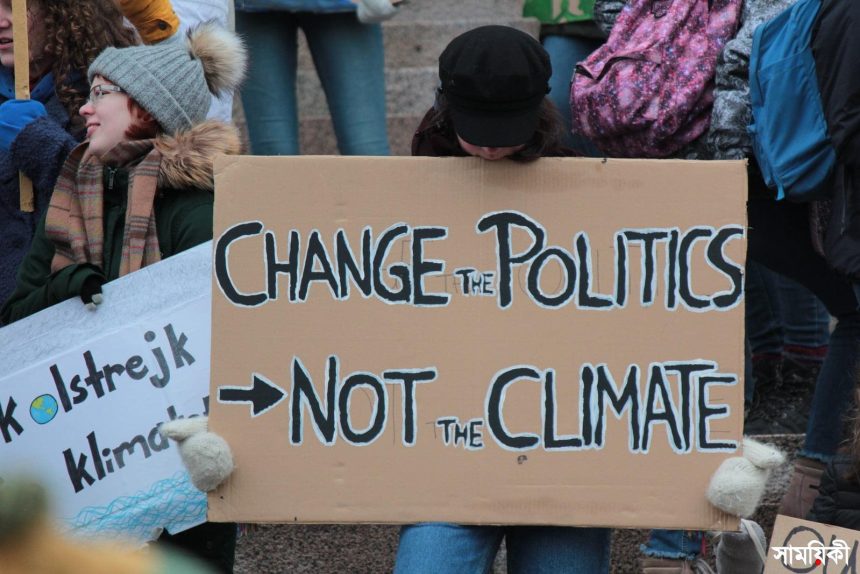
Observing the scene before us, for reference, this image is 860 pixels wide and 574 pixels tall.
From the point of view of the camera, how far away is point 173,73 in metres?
3.20

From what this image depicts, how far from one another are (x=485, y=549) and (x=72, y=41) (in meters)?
1.87

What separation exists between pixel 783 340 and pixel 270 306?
2.35 meters

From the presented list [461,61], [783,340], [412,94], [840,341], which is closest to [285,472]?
[461,61]

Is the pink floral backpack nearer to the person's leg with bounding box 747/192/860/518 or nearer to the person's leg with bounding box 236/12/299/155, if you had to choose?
the person's leg with bounding box 747/192/860/518

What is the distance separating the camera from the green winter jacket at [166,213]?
3023mm

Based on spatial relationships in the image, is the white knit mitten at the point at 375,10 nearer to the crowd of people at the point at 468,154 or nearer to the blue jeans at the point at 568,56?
the crowd of people at the point at 468,154

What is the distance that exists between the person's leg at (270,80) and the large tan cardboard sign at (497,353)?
2.16 m

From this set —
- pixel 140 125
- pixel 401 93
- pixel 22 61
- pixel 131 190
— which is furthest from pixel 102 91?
pixel 401 93

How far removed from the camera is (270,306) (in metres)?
2.53

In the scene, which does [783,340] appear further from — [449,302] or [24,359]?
[24,359]

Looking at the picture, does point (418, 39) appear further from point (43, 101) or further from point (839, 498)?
point (839, 498)

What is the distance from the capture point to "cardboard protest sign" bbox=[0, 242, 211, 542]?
9.37 ft

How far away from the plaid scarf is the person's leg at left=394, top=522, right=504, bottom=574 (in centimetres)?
88

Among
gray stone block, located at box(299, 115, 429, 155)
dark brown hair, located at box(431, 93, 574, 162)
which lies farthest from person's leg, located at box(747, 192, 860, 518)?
gray stone block, located at box(299, 115, 429, 155)
